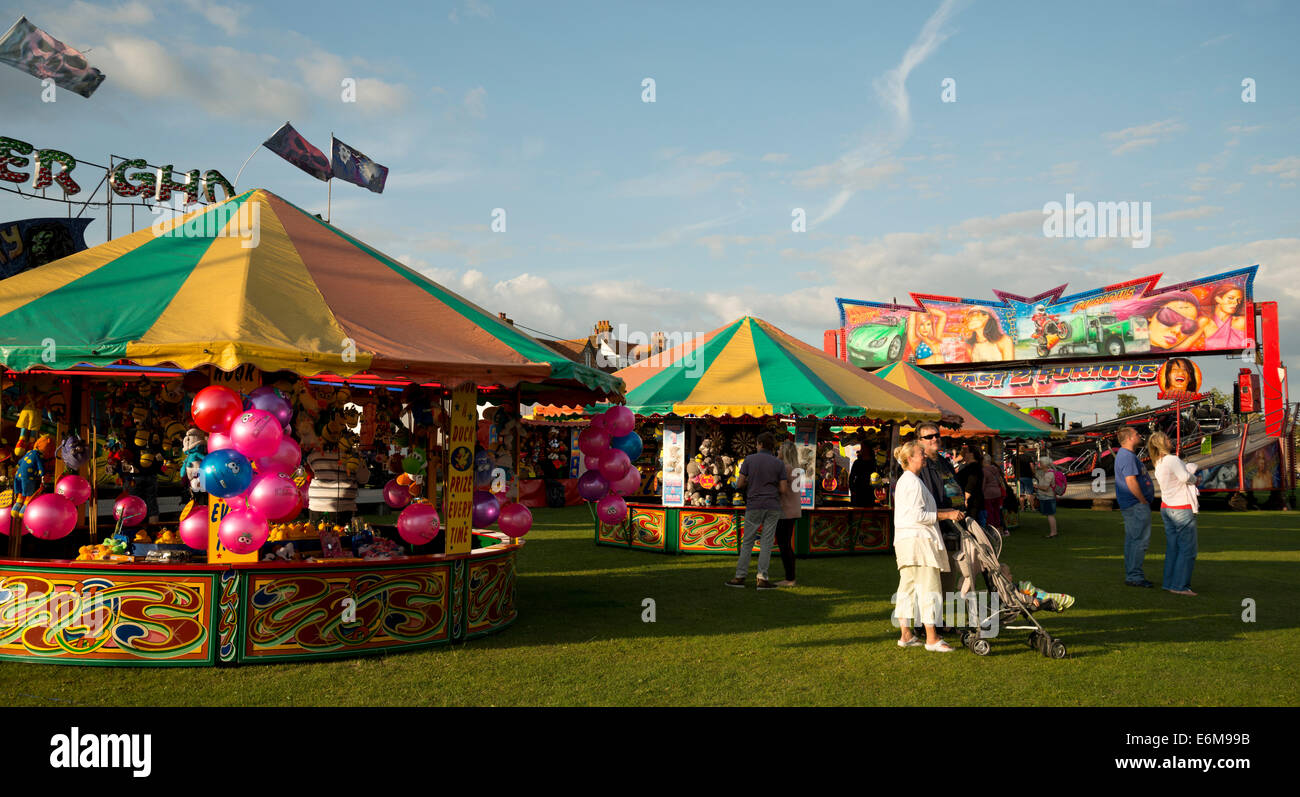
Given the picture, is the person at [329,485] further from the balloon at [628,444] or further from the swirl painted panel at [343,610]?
the balloon at [628,444]

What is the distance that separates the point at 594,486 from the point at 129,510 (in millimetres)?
4149

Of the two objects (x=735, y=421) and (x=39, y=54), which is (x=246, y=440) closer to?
(x=39, y=54)

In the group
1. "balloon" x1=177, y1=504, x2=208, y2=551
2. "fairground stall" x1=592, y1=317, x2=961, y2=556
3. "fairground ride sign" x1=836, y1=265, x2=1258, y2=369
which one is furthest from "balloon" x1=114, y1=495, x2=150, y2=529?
"fairground ride sign" x1=836, y1=265, x2=1258, y2=369

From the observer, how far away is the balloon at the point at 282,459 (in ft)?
19.0

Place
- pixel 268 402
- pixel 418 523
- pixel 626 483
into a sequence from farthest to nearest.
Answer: pixel 626 483
pixel 418 523
pixel 268 402

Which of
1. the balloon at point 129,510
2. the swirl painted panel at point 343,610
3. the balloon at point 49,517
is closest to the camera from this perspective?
the swirl painted panel at point 343,610

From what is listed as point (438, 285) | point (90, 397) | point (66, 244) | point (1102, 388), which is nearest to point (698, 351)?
point (438, 285)

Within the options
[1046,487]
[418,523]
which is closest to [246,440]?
[418,523]

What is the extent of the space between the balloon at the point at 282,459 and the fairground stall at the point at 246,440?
2cm

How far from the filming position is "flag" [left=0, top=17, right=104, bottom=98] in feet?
36.3

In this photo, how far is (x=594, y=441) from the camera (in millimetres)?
8016

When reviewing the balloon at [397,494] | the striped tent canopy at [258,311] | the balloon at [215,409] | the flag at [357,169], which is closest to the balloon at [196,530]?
the balloon at [215,409]
